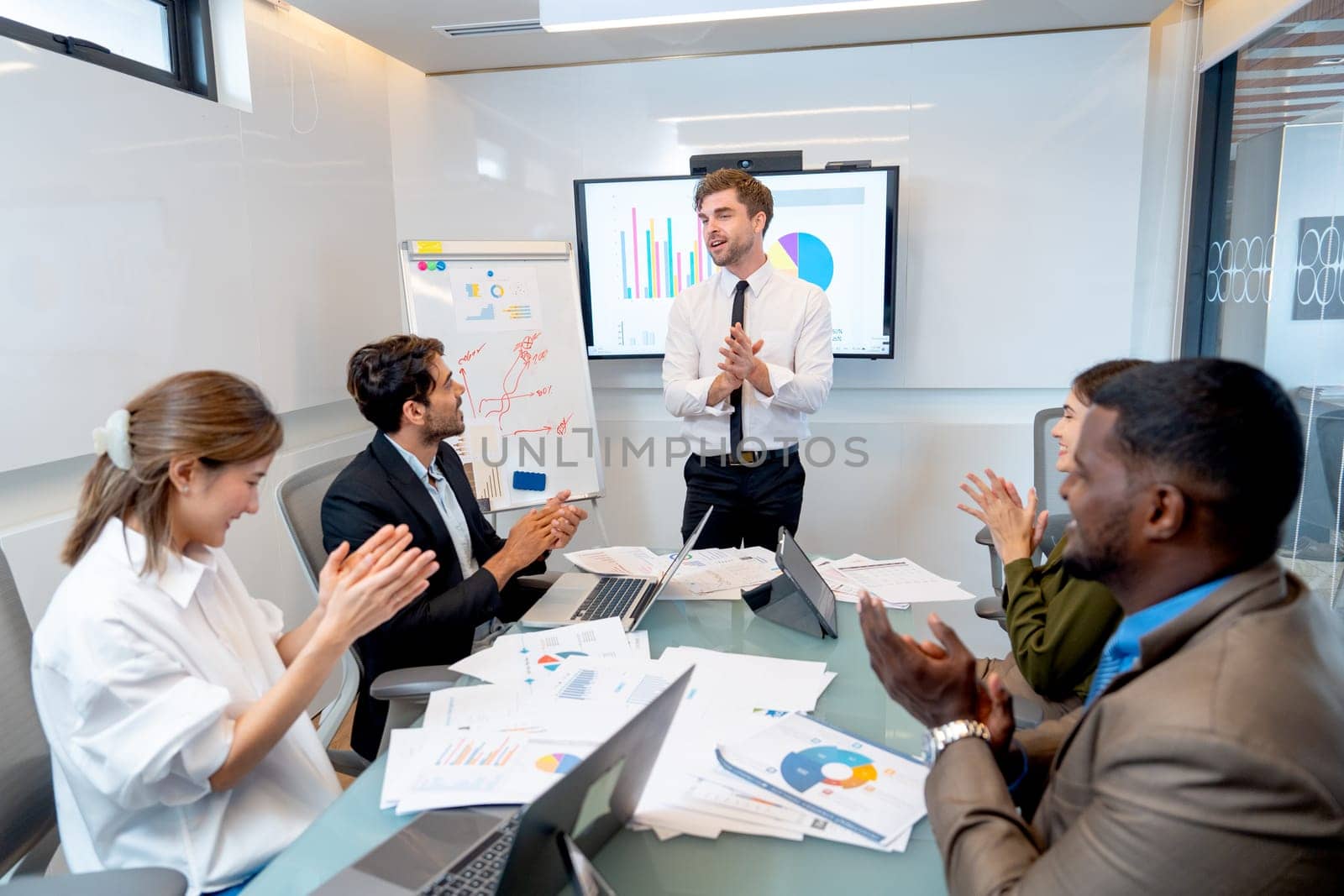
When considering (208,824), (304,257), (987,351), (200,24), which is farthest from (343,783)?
(987,351)

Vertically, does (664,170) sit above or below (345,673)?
above

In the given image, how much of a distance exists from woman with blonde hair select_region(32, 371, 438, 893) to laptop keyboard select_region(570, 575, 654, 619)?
0.52m

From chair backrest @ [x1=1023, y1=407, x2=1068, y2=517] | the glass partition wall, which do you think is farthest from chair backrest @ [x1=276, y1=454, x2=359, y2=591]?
the glass partition wall

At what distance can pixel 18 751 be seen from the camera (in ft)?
4.21

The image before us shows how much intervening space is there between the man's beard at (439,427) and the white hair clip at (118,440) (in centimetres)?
90

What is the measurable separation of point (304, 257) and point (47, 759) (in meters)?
2.24

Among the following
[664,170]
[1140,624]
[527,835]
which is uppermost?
[664,170]

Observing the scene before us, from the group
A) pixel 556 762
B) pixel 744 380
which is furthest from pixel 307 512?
pixel 744 380

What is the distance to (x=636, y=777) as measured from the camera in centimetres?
107

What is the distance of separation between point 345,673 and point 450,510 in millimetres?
491

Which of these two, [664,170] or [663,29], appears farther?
[664,170]

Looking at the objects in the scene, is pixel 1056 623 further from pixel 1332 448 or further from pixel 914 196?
pixel 914 196

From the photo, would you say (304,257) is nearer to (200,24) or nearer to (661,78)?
(200,24)

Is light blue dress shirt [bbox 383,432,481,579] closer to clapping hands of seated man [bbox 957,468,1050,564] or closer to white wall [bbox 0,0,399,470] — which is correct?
white wall [bbox 0,0,399,470]
